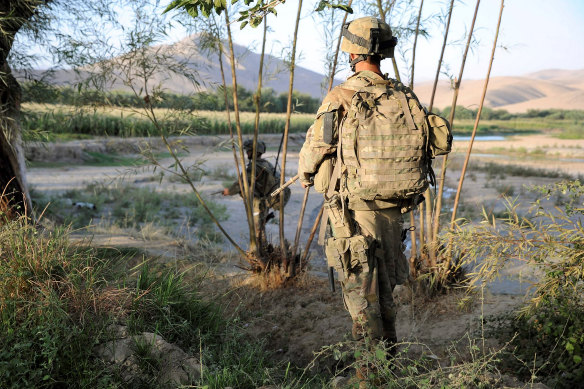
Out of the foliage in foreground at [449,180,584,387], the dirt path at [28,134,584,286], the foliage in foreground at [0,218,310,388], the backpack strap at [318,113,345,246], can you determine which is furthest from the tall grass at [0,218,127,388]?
the foliage in foreground at [449,180,584,387]

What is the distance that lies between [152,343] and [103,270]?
3.40 feet

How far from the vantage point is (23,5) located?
582 centimetres

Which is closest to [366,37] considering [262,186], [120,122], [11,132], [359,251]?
[359,251]

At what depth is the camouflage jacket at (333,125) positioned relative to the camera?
2957mm

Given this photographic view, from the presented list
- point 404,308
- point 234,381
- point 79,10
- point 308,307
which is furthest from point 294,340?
point 79,10

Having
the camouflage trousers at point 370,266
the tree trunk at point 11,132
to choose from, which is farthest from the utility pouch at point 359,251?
the tree trunk at point 11,132

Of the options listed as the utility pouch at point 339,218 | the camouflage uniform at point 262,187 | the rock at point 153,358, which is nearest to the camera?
the rock at point 153,358

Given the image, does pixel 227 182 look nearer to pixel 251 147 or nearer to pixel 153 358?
pixel 251 147

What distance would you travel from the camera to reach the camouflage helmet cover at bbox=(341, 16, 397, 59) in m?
2.93

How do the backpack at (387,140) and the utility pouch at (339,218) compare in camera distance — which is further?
the utility pouch at (339,218)

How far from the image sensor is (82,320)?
9.57 feet

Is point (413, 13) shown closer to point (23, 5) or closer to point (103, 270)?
point (103, 270)

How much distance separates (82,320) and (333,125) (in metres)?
1.76

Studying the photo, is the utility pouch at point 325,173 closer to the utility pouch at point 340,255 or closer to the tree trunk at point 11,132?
the utility pouch at point 340,255
